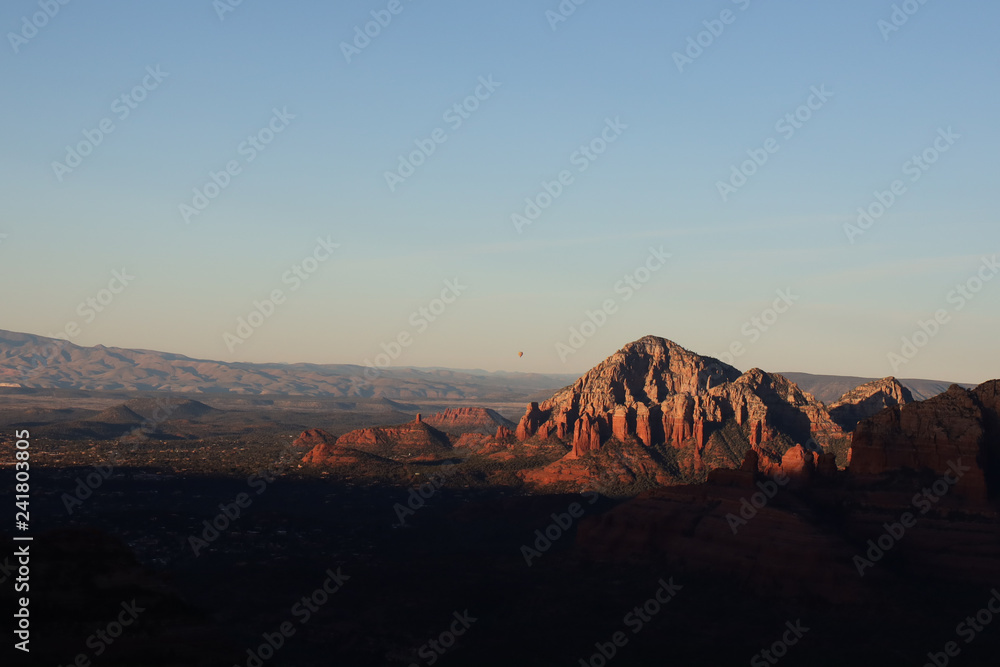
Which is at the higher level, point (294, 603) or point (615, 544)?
point (615, 544)

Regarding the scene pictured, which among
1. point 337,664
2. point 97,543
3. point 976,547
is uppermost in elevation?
point 976,547

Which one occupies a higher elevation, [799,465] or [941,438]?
[941,438]

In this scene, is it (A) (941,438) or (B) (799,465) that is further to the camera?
(B) (799,465)

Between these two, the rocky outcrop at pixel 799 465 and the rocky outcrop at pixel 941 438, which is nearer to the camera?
the rocky outcrop at pixel 941 438

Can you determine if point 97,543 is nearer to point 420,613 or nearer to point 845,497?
point 420,613

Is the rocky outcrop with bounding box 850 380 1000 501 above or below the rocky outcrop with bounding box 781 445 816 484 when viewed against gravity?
above

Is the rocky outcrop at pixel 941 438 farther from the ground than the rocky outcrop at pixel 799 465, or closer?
farther from the ground

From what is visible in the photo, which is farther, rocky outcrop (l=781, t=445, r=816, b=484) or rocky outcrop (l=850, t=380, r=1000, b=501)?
rocky outcrop (l=781, t=445, r=816, b=484)

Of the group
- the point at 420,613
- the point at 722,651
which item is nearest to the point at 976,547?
the point at 722,651
